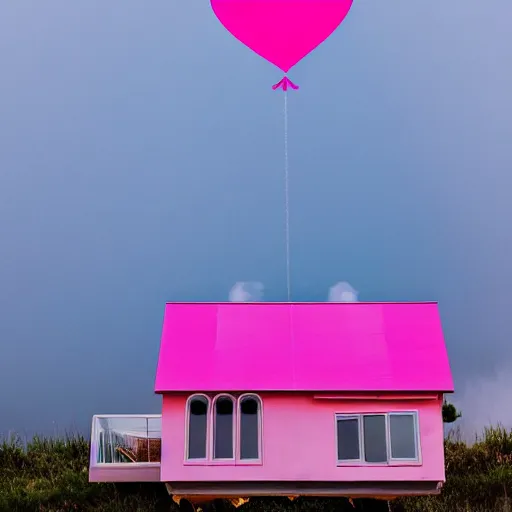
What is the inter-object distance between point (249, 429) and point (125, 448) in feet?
16.0

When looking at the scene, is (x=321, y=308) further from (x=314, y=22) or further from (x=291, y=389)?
(x=314, y=22)

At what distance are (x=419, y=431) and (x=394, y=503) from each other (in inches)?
234

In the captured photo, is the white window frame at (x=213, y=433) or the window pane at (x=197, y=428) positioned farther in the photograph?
the window pane at (x=197, y=428)

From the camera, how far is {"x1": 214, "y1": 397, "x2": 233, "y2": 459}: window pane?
690 inches

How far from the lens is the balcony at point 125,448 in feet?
65.0

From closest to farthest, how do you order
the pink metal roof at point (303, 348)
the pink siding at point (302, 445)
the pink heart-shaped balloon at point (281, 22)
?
the pink siding at point (302, 445) → the pink metal roof at point (303, 348) → the pink heart-shaped balloon at point (281, 22)

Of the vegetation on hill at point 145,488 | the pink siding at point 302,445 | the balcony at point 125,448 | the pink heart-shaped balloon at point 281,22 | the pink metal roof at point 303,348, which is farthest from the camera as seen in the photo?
the vegetation on hill at point 145,488

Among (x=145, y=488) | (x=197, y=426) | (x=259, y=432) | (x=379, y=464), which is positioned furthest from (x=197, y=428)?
(x=145, y=488)

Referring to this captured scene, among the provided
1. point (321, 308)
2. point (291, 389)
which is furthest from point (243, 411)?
point (321, 308)

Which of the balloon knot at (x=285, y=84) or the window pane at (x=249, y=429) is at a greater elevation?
the balloon knot at (x=285, y=84)

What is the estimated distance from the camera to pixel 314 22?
18.3 meters

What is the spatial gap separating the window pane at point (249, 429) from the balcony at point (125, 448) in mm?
3204

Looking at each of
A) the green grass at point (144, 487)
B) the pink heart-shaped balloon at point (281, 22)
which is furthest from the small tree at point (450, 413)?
the pink heart-shaped balloon at point (281, 22)

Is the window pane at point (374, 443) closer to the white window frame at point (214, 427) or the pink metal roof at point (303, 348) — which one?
the pink metal roof at point (303, 348)
